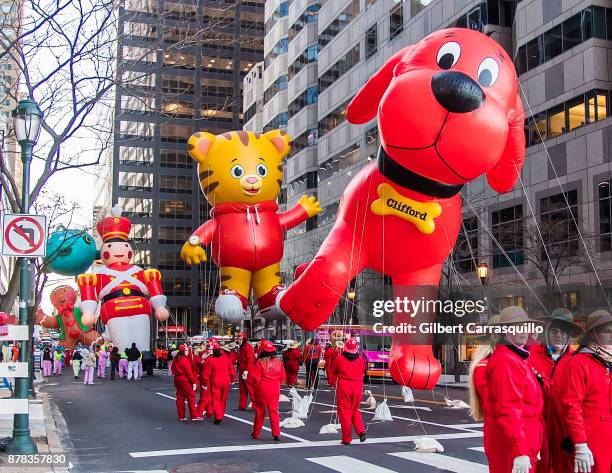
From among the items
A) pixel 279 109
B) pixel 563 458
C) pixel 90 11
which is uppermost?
pixel 279 109

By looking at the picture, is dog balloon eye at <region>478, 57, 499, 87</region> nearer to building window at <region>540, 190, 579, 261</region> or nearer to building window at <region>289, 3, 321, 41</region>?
building window at <region>540, 190, 579, 261</region>

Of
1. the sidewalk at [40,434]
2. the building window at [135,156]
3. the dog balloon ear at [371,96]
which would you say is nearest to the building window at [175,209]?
the building window at [135,156]

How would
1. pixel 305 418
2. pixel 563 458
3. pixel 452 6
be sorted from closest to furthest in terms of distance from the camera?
pixel 563 458, pixel 305 418, pixel 452 6

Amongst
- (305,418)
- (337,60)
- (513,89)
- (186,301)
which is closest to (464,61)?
(513,89)

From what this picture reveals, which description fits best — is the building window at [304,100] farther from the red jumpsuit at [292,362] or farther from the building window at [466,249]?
the red jumpsuit at [292,362]

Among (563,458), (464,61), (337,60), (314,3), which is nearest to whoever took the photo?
(563,458)

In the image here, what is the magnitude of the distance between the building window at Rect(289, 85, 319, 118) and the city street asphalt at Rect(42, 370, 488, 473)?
34.6 metres

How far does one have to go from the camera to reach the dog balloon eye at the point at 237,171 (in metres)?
14.2

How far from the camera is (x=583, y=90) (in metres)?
24.6

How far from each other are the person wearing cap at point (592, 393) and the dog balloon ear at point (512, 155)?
380 centimetres

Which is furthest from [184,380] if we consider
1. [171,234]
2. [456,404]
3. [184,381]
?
[171,234]

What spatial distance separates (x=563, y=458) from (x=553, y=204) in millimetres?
20348

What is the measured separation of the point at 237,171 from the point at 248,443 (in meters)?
5.20

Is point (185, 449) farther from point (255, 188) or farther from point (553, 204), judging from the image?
point (553, 204)
